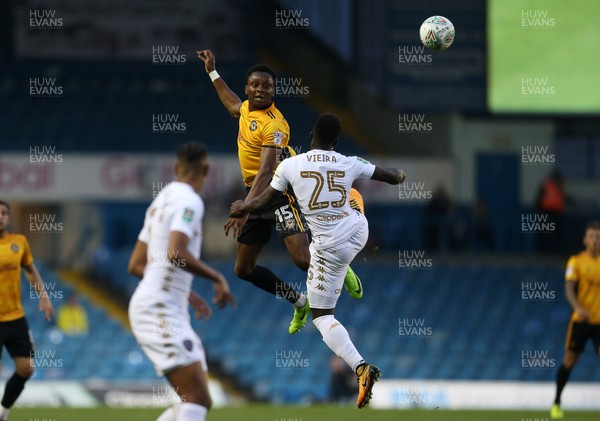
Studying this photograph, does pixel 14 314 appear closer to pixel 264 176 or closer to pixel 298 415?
pixel 264 176

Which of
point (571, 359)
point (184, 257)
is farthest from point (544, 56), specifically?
point (184, 257)

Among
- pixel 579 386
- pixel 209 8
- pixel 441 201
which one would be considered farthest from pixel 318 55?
pixel 579 386

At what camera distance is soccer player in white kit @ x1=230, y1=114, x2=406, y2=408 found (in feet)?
38.8

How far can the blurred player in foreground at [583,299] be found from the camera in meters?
15.5

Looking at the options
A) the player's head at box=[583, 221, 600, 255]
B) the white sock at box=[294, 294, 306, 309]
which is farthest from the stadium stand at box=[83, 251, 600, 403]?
the white sock at box=[294, 294, 306, 309]

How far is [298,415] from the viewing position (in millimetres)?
14594

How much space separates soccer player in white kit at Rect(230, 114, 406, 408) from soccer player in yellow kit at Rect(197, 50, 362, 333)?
0.62 metres

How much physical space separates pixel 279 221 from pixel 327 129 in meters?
1.64

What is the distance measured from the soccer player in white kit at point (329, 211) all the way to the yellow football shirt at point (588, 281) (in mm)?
4352

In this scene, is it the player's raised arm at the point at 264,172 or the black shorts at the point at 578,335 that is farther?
the black shorts at the point at 578,335

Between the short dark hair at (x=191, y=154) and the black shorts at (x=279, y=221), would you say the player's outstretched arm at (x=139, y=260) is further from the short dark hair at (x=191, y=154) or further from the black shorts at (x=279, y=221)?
the black shorts at (x=279, y=221)

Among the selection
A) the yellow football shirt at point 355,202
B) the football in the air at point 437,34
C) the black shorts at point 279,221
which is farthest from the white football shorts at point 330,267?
the football in the air at point 437,34

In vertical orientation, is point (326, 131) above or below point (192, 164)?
above

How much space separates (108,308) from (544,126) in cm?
1013
